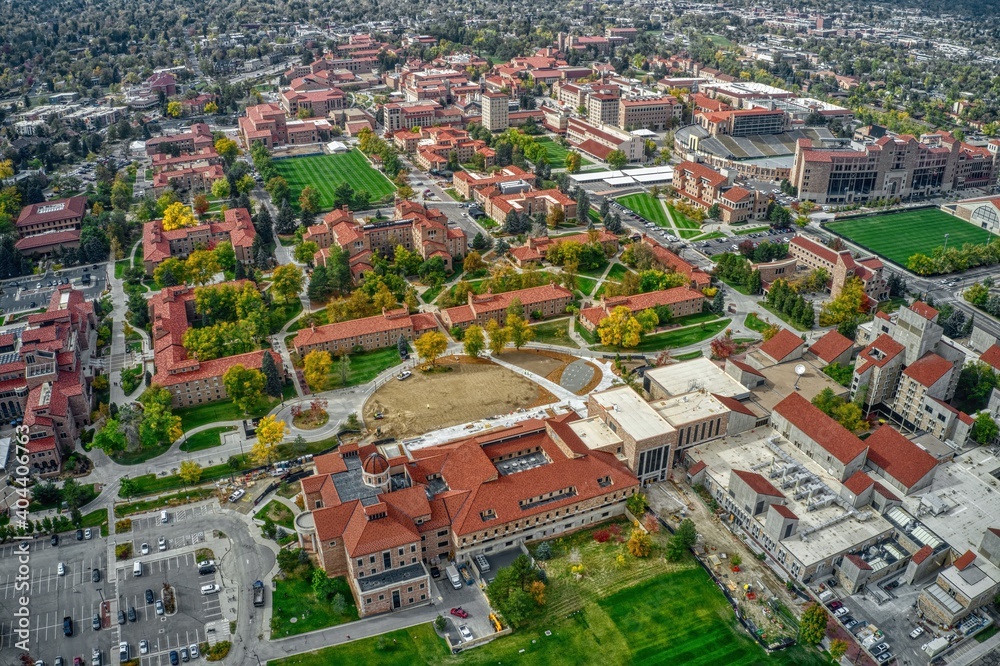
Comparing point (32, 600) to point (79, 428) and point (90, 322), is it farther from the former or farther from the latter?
point (90, 322)

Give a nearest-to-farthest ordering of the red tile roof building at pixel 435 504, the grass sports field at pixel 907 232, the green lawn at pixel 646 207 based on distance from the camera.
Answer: the red tile roof building at pixel 435 504 < the grass sports field at pixel 907 232 < the green lawn at pixel 646 207

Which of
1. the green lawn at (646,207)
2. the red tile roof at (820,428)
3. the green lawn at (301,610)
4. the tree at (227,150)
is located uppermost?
the tree at (227,150)

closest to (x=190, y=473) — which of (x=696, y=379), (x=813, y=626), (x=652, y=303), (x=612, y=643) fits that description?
(x=612, y=643)

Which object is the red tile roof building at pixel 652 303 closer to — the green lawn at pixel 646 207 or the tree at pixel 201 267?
the green lawn at pixel 646 207

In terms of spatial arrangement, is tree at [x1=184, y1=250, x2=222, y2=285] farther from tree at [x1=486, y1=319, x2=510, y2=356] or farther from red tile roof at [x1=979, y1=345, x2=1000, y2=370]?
red tile roof at [x1=979, y1=345, x2=1000, y2=370]

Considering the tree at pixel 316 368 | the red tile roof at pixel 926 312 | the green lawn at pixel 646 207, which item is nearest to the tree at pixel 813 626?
the red tile roof at pixel 926 312

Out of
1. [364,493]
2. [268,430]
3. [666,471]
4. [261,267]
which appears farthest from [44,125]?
[666,471]

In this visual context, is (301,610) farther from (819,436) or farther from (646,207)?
(646,207)
